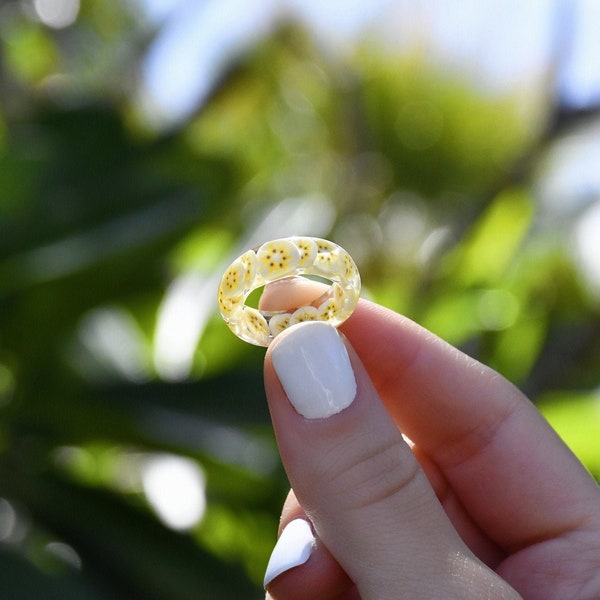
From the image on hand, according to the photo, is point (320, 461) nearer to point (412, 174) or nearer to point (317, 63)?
point (317, 63)

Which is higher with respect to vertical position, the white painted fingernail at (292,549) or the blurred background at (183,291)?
the blurred background at (183,291)

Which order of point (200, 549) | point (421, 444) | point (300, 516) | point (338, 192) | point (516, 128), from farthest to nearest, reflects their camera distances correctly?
point (516, 128), point (338, 192), point (200, 549), point (421, 444), point (300, 516)

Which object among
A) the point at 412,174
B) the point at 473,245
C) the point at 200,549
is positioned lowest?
the point at 200,549

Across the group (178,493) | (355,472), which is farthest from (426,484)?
(178,493)

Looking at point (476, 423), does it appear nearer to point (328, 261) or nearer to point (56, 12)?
point (328, 261)

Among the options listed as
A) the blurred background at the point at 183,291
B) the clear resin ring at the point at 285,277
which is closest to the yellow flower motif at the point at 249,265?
the clear resin ring at the point at 285,277

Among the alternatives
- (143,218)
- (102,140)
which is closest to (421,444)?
(143,218)

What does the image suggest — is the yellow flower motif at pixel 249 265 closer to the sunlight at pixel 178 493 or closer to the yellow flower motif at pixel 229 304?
the yellow flower motif at pixel 229 304
